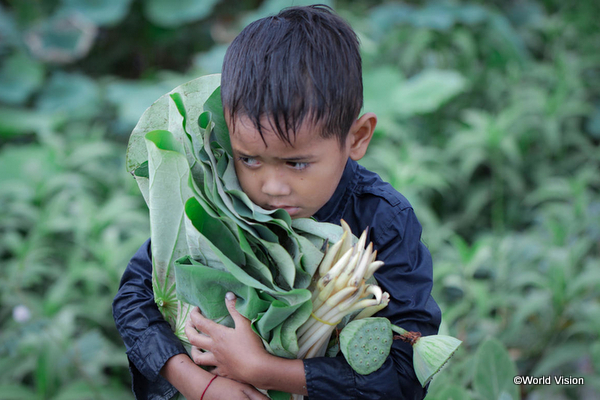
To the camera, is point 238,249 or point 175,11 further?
point 175,11

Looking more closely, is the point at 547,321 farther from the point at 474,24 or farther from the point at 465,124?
the point at 474,24

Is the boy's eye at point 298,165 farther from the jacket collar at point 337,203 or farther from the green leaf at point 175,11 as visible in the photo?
the green leaf at point 175,11

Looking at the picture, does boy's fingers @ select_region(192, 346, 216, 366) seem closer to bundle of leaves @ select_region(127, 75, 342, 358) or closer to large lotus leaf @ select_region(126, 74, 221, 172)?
bundle of leaves @ select_region(127, 75, 342, 358)

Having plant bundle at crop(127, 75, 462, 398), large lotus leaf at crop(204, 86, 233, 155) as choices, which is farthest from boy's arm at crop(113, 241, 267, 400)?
large lotus leaf at crop(204, 86, 233, 155)

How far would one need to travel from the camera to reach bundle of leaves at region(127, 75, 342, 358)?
3.33 feet

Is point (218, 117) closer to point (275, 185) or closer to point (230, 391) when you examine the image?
point (275, 185)

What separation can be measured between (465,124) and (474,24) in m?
1.35

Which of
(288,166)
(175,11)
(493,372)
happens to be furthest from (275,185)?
(175,11)

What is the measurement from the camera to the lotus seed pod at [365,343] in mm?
1021

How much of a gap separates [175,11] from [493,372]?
15.7 feet

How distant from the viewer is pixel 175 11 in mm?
5371

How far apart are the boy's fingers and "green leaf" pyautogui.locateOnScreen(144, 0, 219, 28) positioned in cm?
478

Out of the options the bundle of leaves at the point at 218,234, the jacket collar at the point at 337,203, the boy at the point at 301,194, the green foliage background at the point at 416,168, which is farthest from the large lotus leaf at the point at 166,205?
the green foliage background at the point at 416,168

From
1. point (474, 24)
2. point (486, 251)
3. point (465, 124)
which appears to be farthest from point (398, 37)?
point (486, 251)
